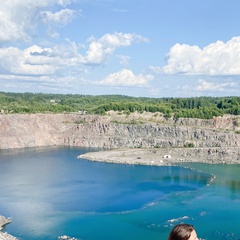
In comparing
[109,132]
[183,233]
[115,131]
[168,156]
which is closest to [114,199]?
[168,156]

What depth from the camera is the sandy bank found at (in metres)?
69.9

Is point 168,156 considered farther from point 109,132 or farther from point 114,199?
point 114,199

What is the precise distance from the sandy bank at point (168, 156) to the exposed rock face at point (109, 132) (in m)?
4.53

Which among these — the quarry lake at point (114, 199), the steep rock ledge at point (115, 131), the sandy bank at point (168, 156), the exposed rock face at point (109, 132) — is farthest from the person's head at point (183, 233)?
the exposed rock face at point (109, 132)

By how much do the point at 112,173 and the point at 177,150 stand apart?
65.2ft

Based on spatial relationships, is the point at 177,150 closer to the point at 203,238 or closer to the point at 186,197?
the point at 186,197

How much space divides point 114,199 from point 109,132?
45.4 meters

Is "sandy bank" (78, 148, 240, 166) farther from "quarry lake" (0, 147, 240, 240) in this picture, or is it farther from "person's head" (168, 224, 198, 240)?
"person's head" (168, 224, 198, 240)

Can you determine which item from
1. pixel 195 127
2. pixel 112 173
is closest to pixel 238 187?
pixel 112 173

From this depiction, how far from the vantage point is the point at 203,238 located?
32094 mm

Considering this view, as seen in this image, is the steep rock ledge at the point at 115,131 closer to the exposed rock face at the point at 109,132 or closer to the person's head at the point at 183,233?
the exposed rock face at the point at 109,132

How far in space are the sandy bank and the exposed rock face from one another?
14.9ft

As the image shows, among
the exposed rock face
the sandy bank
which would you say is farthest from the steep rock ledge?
the sandy bank

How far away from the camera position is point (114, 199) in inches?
1781
